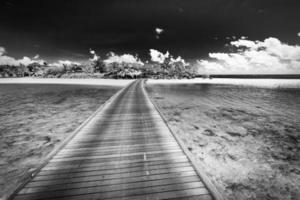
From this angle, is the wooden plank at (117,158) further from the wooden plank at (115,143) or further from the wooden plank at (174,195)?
the wooden plank at (174,195)

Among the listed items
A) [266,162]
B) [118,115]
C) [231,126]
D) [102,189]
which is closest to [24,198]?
[102,189]

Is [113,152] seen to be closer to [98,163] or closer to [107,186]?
[98,163]

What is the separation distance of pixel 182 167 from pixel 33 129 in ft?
38.9

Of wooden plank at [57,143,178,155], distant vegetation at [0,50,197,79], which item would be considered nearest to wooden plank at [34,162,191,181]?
wooden plank at [57,143,178,155]

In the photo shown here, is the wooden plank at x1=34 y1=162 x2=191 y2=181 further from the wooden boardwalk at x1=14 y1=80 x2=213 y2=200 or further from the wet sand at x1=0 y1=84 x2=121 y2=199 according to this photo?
the wet sand at x1=0 y1=84 x2=121 y2=199

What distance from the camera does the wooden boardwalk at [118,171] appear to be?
397 cm

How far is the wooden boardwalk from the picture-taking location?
3.97 m

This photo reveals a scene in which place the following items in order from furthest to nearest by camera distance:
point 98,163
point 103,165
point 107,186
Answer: point 98,163 → point 103,165 → point 107,186

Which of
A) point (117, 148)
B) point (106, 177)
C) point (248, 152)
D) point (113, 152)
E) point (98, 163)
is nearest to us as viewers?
point (106, 177)

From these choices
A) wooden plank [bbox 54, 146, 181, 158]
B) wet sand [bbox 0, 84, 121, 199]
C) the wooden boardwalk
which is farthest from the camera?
wooden plank [bbox 54, 146, 181, 158]

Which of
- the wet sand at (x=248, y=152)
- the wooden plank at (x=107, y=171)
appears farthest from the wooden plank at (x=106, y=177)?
the wet sand at (x=248, y=152)

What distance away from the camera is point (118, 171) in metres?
4.93

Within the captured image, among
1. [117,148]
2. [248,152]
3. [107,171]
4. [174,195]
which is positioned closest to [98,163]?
[107,171]

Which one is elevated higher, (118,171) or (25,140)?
(118,171)
